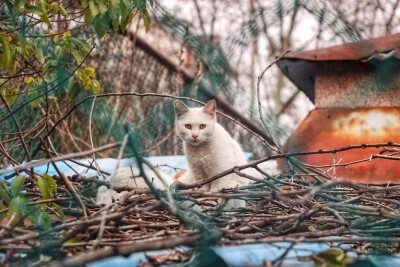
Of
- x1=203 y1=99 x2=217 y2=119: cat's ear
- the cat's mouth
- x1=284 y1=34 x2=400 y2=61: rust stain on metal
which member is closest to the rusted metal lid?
x1=284 y1=34 x2=400 y2=61: rust stain on metal

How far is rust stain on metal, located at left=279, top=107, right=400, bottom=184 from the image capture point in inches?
118

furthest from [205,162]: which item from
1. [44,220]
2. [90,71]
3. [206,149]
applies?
[44,220]

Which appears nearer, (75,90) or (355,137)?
(75,90)

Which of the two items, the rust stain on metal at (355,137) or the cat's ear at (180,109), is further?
the rust stain on metal at (355,137)

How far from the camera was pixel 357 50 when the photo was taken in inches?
120

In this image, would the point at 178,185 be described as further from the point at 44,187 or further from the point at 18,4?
the point at 18,4

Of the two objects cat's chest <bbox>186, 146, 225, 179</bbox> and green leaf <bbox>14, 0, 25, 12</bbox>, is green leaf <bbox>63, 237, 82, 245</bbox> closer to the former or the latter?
green leaf <bbox>14, 0, 25, 12</bbox>

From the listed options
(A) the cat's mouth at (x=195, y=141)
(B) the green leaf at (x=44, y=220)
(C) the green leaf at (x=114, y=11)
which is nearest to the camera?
(B) the green leaf at (x=44, y=220)

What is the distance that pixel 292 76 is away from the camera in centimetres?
379

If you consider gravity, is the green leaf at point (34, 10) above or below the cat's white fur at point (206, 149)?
above

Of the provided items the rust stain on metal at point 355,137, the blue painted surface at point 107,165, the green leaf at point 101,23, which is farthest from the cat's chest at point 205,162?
the green leaf at point 101,23

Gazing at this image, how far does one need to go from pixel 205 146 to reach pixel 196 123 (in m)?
0.15

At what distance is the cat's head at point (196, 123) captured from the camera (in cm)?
261

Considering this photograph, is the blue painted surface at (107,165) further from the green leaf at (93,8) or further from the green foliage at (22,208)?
the green foliage at (22,208)
